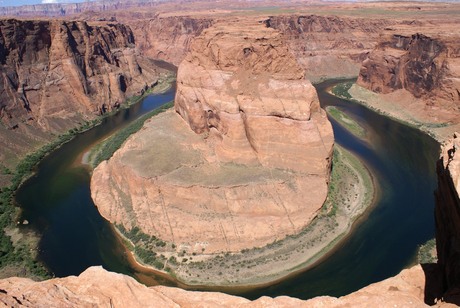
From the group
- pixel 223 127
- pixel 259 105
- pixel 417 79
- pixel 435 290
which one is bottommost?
pixel 223 127

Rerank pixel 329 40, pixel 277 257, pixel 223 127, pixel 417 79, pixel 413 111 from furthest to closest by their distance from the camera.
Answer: pixel 329 40 → pixel 417 79 → pixel 413 111 → pixel 223 127 → pixel 277 257

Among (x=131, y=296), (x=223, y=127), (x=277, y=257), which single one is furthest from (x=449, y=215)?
(x=223, y=127)

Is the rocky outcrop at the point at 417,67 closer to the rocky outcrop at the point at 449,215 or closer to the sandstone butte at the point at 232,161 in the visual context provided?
the sandstone butte at the point at 232,161

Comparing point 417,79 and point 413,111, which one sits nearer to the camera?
point 413,111

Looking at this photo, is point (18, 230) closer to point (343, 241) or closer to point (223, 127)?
point (223, 127)

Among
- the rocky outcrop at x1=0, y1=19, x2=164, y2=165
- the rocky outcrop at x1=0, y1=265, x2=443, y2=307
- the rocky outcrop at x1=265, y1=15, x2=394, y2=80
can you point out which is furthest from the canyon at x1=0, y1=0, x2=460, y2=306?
the rocky outcrop at x1=265, y1=15, x2=394, y2=80

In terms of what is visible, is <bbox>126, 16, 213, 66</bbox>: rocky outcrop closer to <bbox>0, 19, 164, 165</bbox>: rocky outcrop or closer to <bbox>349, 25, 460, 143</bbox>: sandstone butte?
<bbox>0, 19, 164, 165</bbox>: rocky outcrop

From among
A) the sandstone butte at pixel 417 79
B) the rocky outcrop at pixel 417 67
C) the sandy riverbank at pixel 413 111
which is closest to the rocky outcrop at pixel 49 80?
the sandy riverbank at pixel 413 111
